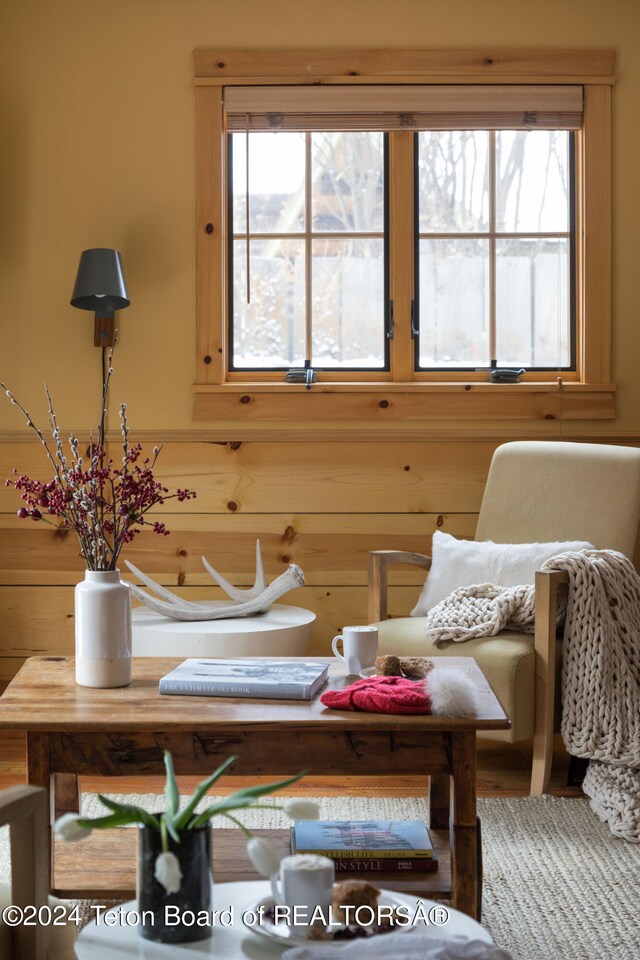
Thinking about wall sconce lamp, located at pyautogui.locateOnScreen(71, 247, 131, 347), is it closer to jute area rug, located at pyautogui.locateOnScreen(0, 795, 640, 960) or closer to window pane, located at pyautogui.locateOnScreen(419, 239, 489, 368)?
window pane, located at pyautogui.locateOnScreen(419, 239, 489, 368)

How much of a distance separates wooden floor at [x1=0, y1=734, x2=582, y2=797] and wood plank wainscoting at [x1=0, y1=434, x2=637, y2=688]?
0.82m

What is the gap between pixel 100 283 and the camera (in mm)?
3350

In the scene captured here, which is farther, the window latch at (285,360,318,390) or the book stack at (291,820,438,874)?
the window latch at (285,360,318,390)

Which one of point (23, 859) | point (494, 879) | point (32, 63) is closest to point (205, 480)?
point (32, 63)

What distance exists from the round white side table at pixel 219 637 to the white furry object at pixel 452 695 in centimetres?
131

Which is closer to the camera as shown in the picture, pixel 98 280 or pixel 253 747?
pixel 253 747

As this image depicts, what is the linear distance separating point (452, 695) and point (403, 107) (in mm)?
2508

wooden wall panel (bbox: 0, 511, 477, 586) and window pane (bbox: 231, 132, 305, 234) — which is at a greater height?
window pane (bbox: 231, 132, 305, 234)

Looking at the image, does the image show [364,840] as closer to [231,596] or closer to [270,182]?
[231,596]

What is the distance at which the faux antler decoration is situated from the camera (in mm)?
3146

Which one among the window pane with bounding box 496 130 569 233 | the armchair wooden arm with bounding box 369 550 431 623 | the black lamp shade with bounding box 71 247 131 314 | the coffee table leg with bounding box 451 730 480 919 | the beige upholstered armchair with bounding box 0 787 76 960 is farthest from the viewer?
the window pane with bounding box 496 130 569 233

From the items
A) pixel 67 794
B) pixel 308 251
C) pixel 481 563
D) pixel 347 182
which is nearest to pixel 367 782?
pixel 481 563

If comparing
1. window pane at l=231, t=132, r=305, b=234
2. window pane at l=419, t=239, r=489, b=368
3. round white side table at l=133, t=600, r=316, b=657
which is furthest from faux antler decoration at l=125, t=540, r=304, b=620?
window pane at l=231, t=132, r=305, b=234

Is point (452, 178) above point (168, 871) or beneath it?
above
